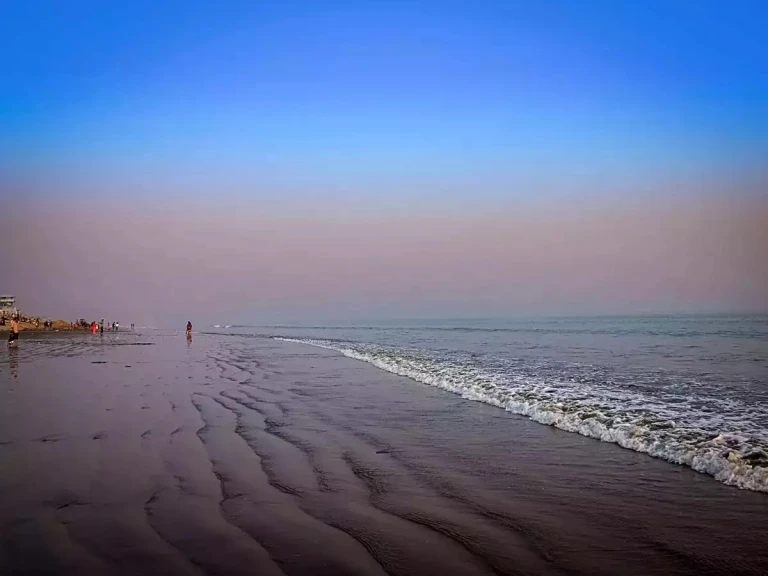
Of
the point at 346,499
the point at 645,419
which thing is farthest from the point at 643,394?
the point at 346,499

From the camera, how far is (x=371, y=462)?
7.72 meters

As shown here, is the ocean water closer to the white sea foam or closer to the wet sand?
the white sea foam

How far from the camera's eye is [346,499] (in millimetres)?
6039

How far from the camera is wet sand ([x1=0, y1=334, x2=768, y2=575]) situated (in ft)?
14.6

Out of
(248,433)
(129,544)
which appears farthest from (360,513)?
(248,433)

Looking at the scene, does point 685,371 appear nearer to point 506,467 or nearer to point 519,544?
point 506,467

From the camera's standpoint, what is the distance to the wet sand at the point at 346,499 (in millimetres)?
4438

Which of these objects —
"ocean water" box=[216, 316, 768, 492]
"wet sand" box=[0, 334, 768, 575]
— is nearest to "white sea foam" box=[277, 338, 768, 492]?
"ocean water" box=[216, 316, 768, 492]

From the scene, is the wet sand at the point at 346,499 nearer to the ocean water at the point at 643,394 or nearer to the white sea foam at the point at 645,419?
the white sea foam at the point at 645,419

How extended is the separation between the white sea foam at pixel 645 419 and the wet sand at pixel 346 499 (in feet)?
1.47

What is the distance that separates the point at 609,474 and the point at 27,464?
791 centimetres

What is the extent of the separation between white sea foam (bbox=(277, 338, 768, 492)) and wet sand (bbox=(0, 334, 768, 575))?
45 cm

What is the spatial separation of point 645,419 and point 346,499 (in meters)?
6.86

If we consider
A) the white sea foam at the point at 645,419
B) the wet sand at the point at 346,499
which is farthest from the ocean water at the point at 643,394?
the wet sand at the point at 346,499
